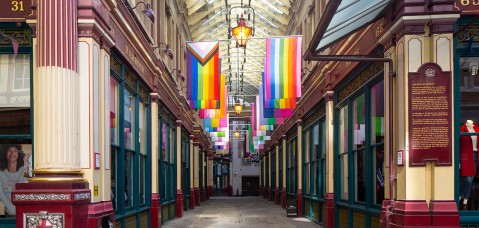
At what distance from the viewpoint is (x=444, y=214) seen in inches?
297

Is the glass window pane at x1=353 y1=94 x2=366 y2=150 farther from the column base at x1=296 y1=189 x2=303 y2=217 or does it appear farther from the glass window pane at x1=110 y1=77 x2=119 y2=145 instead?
the column base at x1=296 y1=189 x2=303 y2=217

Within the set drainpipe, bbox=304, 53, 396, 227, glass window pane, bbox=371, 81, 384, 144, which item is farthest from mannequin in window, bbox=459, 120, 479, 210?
glass window pane, bbox=371, 81, 384, 144

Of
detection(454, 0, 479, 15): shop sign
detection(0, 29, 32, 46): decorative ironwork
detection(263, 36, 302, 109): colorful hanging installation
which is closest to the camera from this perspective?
detection(454, 0, 479, 15): shop sign

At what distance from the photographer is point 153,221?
1543 cm

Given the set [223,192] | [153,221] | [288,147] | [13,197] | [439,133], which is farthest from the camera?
[223,192]

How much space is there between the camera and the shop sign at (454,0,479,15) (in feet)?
25.7

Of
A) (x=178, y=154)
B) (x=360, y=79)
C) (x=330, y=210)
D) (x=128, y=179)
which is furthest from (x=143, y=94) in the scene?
(x=178, y=154)

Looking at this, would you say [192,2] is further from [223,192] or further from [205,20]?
[223,192]

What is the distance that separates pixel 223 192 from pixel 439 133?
178 ft

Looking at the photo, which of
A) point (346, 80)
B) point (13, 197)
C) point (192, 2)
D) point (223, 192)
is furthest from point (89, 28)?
point (223, 192)

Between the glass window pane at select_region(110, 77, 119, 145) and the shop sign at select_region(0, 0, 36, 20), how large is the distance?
2.45 m

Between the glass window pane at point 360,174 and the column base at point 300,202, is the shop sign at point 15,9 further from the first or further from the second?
the column base at point 300,202

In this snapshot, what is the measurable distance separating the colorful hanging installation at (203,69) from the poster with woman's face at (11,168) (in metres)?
7.47

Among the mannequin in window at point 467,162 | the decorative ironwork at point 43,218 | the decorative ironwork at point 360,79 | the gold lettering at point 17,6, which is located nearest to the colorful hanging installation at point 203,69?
the decorative ironwork at point 360,79
